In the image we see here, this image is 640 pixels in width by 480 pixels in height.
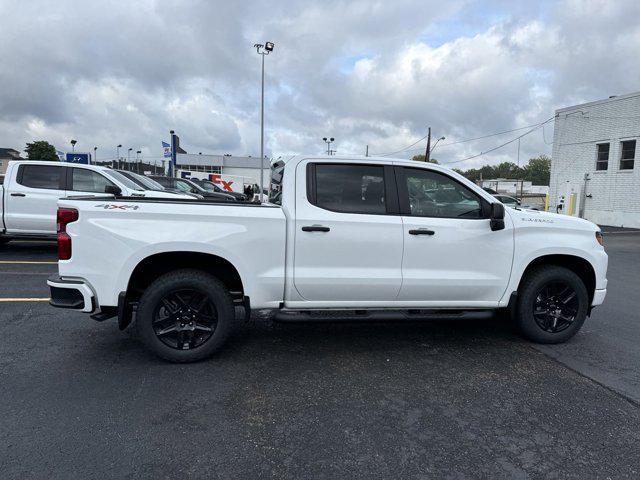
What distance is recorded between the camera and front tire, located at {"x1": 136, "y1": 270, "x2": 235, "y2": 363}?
387cm

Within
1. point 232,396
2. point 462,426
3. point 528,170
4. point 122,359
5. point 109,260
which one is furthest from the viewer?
point 528,170

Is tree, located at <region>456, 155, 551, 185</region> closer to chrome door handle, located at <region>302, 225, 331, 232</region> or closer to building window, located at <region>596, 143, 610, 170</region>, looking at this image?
building window, located at <region>596, 143, 610, 170</region>

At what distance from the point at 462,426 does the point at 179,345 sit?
95.2 inches

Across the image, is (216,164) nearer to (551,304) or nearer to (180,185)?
(180,185)

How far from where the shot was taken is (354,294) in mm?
4156

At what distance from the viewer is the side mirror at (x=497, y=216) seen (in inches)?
167

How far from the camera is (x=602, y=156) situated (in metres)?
22.0

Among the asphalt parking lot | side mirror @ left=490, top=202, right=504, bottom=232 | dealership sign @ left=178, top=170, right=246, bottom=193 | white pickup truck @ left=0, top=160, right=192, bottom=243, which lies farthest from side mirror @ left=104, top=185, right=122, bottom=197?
dealership sign @ left=178, top=170, right=246, bottom=193

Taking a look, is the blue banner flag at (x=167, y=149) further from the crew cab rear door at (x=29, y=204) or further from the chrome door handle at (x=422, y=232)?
the chrome door handle at (x=422, y=232)

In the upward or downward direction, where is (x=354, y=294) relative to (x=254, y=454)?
upward

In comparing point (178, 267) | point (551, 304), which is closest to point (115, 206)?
point (178, 267)

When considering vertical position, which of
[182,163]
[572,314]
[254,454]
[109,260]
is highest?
[182,163]

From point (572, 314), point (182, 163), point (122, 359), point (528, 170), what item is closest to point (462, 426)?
point (572, 314)

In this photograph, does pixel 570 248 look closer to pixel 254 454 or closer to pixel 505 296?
pixel 505 296
